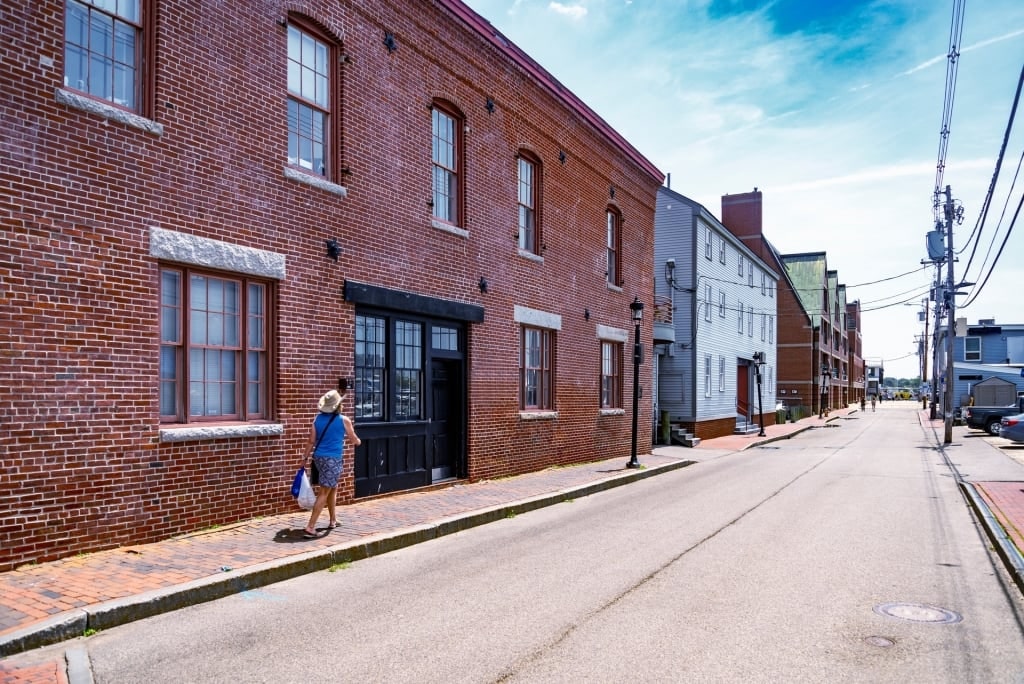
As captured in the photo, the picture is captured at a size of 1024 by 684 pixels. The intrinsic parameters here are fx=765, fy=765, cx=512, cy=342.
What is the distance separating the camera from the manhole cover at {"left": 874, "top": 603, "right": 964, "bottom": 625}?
631cm

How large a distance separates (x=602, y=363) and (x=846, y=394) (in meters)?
79.5

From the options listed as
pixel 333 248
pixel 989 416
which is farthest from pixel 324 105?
pixel 989 416

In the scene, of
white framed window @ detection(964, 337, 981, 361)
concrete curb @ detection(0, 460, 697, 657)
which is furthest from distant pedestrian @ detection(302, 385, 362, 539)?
white framed window @ detection(964, 337, 981, 361)

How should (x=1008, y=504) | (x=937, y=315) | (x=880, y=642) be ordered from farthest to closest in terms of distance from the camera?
(x=937, y=315) < (x=1008, y=504) < (x=880, y=642)

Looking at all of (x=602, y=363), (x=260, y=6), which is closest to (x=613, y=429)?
(x=602, y=363)

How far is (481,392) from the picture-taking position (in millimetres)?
14164

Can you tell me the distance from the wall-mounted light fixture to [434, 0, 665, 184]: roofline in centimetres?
484

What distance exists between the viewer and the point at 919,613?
6500 mm

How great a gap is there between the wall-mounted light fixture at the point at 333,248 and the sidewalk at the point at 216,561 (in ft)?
11.5

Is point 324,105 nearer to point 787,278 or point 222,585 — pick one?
point 222,585

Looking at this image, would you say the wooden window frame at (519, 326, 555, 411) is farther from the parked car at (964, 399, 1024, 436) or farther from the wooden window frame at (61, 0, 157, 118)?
the parked car at (964, 399, 1024, 436)

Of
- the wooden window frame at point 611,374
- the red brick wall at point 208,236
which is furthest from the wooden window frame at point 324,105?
the wooden window frame at point 611,374

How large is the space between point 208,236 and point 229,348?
1.35 metres

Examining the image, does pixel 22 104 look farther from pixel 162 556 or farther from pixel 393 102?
pixel 393 102
